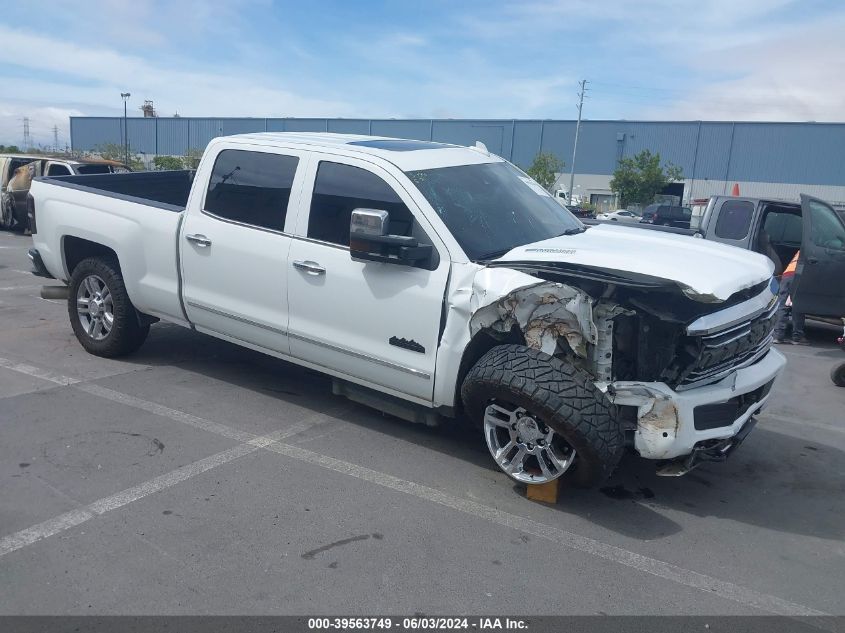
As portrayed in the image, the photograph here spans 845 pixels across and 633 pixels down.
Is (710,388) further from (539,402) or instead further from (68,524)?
(68,524)

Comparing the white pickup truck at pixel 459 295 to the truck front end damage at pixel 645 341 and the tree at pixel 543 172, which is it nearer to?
the truck front end damage at pixel 645 341

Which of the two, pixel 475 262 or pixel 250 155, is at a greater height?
pixel 250 155

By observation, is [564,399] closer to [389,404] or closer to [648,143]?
[389,404]

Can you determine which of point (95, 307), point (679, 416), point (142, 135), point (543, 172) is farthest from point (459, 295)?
point (142, 135)

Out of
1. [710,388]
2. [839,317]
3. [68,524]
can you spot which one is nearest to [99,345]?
[68,524]

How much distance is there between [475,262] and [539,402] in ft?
3.30

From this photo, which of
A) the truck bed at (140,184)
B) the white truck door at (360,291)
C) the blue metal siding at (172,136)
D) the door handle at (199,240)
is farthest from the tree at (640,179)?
the white truck door at (360,291)

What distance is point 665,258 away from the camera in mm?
4273

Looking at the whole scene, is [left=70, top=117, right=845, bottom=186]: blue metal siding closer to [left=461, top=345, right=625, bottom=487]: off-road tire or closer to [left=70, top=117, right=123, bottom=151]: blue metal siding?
[left=70, top=117, right=123, bottom=151]: blue metal siding

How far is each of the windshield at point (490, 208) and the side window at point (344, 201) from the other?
210 mm

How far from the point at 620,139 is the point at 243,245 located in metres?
59.6

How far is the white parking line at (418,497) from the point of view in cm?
356

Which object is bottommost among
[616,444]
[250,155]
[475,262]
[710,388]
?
[616,444]

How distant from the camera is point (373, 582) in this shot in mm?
3473
